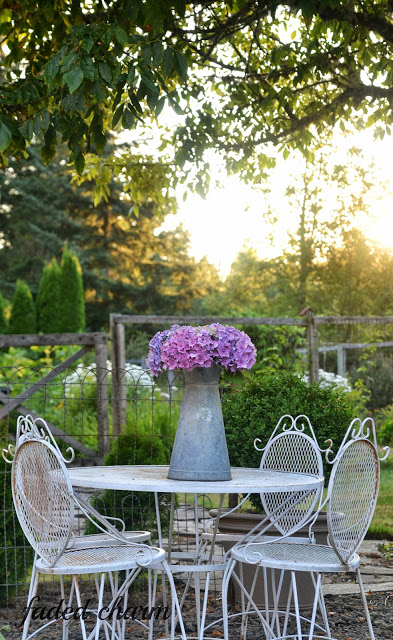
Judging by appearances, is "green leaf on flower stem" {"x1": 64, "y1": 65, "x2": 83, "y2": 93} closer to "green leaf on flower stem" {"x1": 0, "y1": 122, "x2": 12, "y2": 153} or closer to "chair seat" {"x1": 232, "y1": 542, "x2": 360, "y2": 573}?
"green leaf on flower stem" {"x1": 0, "y1": 122, "x2": 12, "y2": 153}

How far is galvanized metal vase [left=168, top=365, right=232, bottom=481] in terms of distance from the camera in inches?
124

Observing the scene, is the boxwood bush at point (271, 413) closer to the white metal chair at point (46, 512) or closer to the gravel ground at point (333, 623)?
the gravel ground at point (333, 623)

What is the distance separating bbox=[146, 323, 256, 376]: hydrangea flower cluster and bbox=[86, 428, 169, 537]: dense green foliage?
1.56 metres

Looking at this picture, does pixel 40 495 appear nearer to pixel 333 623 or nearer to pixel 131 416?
pixel 333 623

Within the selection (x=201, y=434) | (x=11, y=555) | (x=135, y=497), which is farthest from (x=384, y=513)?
(x=201, y=434)

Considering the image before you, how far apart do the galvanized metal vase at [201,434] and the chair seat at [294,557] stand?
337mm

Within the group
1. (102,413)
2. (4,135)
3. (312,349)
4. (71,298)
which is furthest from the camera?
(71,298)

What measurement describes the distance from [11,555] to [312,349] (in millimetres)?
4393

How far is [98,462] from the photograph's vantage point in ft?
24.0

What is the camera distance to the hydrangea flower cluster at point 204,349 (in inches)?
123

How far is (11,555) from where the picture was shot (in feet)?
14.3

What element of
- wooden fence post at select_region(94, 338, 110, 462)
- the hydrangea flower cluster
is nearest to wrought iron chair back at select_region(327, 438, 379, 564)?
the hydrangea flower cluster

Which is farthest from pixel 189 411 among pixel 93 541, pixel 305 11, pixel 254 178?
pixel 254 178

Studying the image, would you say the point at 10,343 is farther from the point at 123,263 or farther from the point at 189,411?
the point at 123,263
